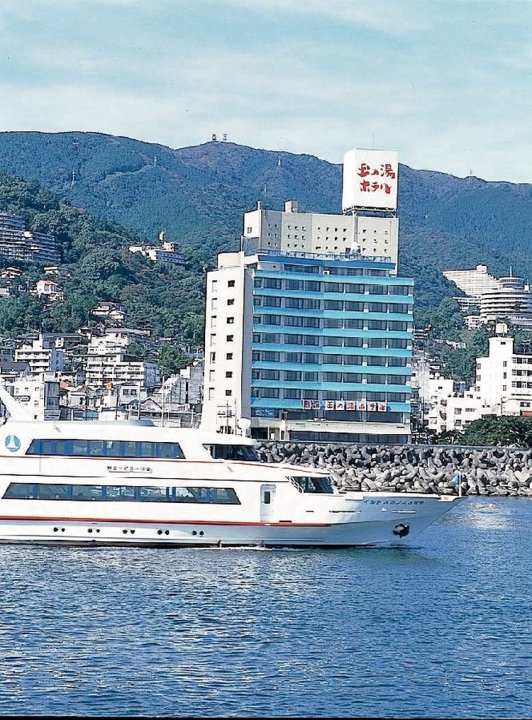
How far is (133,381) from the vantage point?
14725cm

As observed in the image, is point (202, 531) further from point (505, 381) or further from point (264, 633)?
point (505, 381)

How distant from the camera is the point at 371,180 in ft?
362

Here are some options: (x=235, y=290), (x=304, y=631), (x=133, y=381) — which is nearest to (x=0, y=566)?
(x=304, y=631)

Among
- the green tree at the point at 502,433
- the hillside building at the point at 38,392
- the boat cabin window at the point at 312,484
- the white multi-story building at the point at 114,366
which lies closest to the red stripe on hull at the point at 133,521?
the boat cabin window at the point at 312,484

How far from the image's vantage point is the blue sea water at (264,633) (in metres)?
25.0

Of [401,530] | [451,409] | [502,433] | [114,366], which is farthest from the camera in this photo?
[114,366]

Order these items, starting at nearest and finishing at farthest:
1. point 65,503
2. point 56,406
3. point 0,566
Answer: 1. point 0,566
2. point 65,503
3. point 56,406

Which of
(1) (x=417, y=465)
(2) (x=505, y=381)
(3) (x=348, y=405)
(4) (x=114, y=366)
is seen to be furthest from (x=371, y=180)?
(4) (x=114, y=366)

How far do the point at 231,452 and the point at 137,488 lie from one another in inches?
111

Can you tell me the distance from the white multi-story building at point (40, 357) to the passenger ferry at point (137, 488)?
347ft

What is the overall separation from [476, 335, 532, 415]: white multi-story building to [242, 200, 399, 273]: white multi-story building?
66.9ft

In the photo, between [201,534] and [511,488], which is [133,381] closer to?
[511,488]

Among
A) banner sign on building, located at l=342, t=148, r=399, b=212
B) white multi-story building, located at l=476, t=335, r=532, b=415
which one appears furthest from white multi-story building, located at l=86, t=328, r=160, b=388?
banner sign on building, located at l=342, t=148, r=399, b=212

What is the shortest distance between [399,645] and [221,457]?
12994mm
